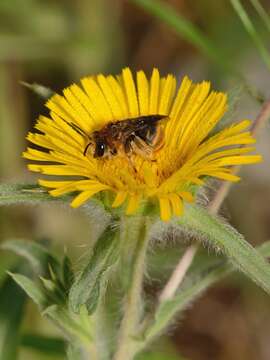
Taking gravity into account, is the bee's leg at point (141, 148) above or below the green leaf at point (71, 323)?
above

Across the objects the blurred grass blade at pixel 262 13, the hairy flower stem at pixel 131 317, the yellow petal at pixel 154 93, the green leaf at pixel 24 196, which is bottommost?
the hairy flower stem at pixel 131 317

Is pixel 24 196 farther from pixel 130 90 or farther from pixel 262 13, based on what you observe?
pixel 262 13

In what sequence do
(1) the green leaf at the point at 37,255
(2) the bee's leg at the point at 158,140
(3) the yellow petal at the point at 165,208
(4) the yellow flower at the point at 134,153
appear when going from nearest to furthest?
1. (3) the yellow petal at the point at 165,208
2. (4) the yellow flower at the point at 134,153
3. (2) the bee's leg at the point at 158,140
4. (1) the green leaf at the point at 37,255

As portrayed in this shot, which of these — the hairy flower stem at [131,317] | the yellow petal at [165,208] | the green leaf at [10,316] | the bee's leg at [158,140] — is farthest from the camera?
the green leaf at [10,316]

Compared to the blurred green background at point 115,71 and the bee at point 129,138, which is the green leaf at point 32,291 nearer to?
the bee at point 129,138

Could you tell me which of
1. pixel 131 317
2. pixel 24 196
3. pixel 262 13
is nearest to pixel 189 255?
pixel 131 317

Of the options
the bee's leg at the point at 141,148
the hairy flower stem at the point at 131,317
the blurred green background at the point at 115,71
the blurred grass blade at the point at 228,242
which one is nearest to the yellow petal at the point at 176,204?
the blurred grass blade at the point at 228,242

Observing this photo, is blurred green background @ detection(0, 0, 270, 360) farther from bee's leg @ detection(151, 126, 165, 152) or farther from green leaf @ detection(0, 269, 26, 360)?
bee's leg @ detection(151, 126, 165, 152)
